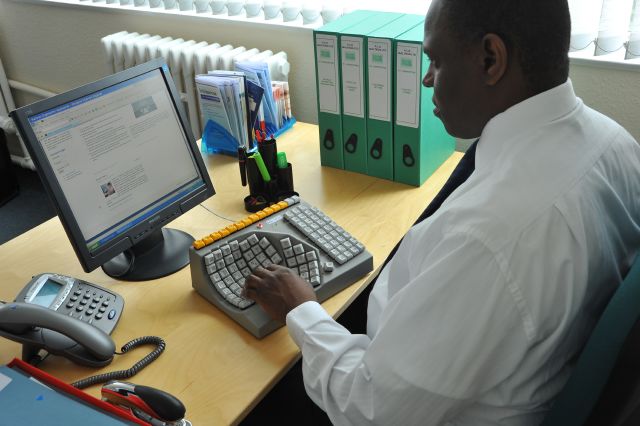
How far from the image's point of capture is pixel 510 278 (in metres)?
0.77

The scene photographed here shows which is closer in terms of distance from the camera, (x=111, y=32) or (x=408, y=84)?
(x=408, y=84)

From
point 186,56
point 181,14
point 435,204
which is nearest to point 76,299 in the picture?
point 435,204

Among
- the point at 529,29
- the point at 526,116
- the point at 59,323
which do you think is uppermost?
the point at 529,29

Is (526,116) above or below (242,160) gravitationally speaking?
above

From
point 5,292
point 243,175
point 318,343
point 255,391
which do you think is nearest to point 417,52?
point 243,175

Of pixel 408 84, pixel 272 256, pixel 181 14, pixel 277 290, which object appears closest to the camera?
pixel 277 290

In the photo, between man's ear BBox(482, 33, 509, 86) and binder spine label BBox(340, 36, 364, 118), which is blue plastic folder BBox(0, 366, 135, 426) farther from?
binder spine label BBox(340, 36, 364, 118)

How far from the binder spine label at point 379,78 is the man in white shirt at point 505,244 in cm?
59

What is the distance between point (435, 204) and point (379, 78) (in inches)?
18.2

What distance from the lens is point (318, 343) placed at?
3.36 feet

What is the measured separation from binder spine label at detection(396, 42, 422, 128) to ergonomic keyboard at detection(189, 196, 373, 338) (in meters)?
0.38

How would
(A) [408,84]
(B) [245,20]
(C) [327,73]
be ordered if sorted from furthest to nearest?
(B) [245,20] → (C) [327,73] → (A) [408,84]

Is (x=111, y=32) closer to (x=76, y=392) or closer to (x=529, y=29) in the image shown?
(x=76, y=392)

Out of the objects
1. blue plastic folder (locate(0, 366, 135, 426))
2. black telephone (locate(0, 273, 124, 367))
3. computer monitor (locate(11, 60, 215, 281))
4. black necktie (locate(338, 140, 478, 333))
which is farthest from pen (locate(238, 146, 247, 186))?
blue plastic folder (locate(0, 366, 135, 426))
